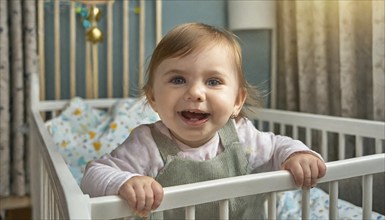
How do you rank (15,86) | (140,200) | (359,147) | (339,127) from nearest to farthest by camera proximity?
1. (140,200)
2. (359,147)
3. (339,127)
4. (15,86)

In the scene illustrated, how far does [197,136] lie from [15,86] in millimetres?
1425

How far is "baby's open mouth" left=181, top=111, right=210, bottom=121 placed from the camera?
0.91 meters

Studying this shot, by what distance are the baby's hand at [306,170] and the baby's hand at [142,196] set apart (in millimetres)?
250

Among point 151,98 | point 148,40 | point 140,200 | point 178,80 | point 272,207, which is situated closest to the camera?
point 140,200

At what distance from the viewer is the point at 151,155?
0.97 meters

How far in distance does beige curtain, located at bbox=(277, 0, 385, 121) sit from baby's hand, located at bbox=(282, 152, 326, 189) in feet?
3.13

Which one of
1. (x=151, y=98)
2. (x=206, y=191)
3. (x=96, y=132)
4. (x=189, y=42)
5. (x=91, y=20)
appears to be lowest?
(x=96, y=132)

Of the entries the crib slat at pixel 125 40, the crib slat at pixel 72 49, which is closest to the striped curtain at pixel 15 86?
the crib slat at pixel 72 49

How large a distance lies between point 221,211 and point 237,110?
344 millimetres

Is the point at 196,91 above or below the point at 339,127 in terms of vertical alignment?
above

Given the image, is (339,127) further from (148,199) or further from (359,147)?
(148,199)

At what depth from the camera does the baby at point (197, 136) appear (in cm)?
88

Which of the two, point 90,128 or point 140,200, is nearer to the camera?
point 140,200

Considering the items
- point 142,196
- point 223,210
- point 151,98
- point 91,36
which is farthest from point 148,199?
point 91,36
